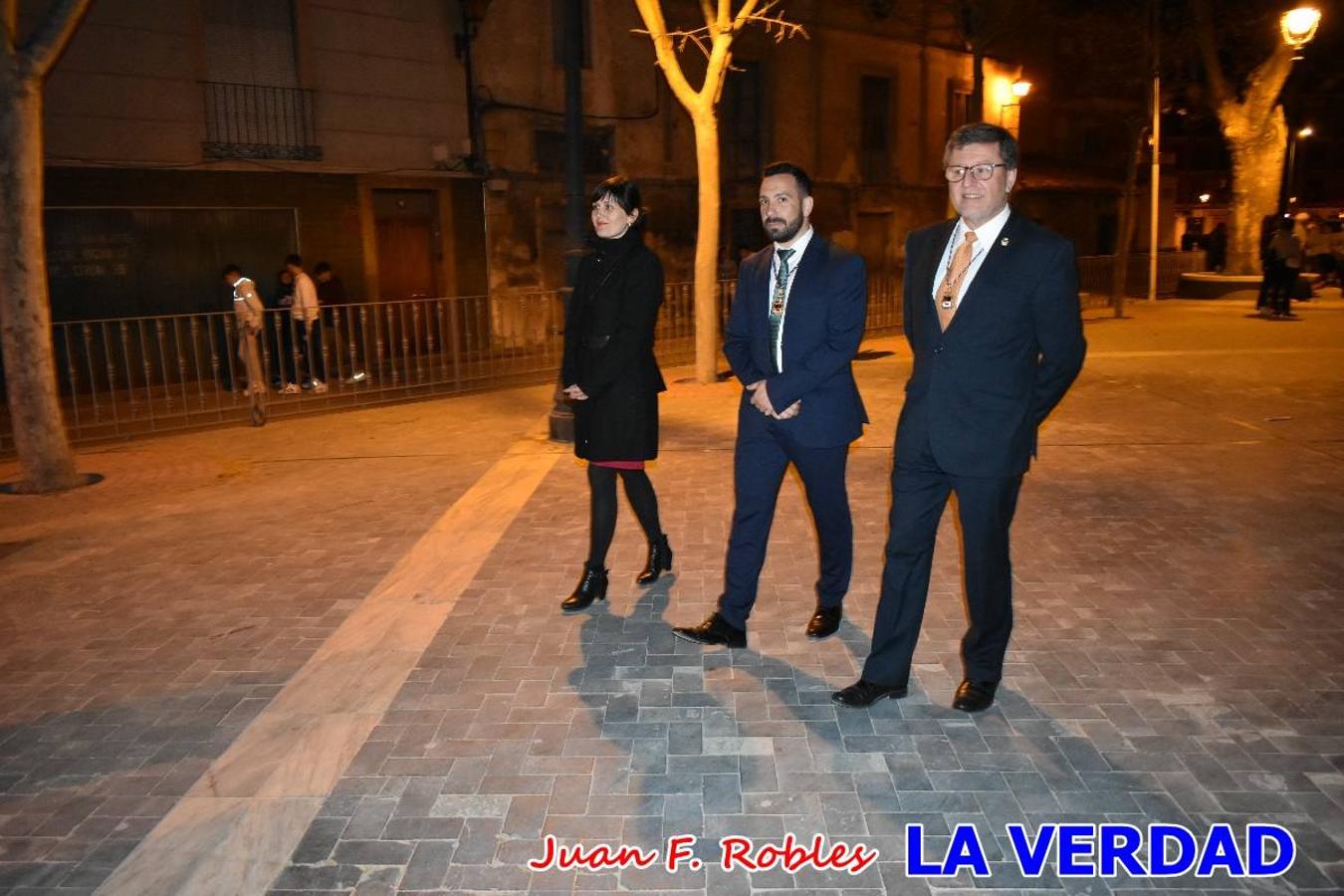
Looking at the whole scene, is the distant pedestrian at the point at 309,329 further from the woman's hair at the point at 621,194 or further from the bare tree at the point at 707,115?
the woman's hair at the point at 621,194

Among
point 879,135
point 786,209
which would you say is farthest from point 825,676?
point 879,135

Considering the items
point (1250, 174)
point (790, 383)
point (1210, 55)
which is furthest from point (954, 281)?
point (1250, 174)

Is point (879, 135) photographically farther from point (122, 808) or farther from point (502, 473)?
point (122, 808)

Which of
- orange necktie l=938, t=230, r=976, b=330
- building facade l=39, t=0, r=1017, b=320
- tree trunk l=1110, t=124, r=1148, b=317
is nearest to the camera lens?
orange necktie l=938, t=230, r=976, b=330

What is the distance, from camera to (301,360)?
12062mm

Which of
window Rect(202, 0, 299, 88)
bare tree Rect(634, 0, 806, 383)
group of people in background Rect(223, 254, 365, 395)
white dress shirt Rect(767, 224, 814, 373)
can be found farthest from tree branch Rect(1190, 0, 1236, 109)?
white dress shirt Rect(767, 224, 814, 373)

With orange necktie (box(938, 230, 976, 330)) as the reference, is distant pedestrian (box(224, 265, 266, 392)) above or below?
below

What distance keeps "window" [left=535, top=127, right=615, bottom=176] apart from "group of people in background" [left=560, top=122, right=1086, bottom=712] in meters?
13.9

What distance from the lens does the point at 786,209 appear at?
4.12 meters

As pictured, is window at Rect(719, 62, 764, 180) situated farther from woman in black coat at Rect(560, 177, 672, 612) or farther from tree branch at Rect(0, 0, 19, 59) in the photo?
woman in black coat at Rect(560, 177, 672, 612)

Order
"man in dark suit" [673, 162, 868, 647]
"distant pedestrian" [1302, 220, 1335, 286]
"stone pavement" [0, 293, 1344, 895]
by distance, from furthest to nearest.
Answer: "distant pedestrian" [1302, 220, 1335, 286], "man in dark suit" [673, 162, 868, 647], "stone pavement" [0, 293, 1344, 895]

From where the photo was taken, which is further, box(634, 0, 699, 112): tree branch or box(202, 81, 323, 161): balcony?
box(202, 81, 323, 161): balcony

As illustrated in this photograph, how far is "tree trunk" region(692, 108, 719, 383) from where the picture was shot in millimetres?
11984

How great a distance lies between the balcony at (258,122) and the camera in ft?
47.1
